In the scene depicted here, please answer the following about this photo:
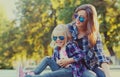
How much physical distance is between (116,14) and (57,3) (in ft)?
7.53

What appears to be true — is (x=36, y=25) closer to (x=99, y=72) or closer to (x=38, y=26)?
(x=38, y=26)

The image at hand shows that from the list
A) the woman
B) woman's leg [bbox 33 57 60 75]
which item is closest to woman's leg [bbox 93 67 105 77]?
the woman

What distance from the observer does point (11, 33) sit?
45.2 ft

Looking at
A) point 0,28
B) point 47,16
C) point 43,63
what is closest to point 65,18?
point 47,16

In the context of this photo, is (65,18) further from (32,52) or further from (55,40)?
(55,40)

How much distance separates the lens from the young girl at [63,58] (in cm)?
218

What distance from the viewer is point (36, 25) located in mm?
13820

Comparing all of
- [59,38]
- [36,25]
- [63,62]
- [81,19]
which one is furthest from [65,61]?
[36,25]

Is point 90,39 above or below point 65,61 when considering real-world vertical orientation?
above

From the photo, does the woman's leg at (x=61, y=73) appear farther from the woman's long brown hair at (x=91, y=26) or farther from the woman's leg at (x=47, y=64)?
the woman's long brown hair at (x=91, y=26)

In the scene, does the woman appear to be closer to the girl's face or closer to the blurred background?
the girl's face

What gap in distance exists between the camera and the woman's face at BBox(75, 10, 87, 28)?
2.21 meters

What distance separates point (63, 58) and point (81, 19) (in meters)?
0.24

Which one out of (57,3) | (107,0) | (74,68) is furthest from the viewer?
(57,3)
